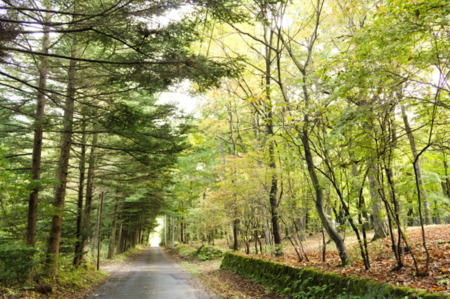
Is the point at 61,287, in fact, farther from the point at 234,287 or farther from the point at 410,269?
the point at 410,269

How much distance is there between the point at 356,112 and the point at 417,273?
3034mm

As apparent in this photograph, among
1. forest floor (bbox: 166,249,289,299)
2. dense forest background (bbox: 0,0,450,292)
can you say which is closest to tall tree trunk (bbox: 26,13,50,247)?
dense forest background (bbox: 0,0,450,292)

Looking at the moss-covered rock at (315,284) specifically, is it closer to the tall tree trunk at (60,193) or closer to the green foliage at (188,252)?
the tall tree trunk at (60,193)

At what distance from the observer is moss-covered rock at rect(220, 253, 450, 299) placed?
4324 millimetres

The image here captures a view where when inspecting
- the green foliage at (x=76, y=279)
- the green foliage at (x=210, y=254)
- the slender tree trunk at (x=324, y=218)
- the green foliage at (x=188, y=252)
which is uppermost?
the slender tree trunk at (x=324, y=218)

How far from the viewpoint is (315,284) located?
6305 mm

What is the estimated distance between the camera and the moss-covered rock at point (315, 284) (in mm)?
4324

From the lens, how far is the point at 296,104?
274 inches

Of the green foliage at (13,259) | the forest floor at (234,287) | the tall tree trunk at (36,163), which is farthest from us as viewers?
the forest floor at (234,287)

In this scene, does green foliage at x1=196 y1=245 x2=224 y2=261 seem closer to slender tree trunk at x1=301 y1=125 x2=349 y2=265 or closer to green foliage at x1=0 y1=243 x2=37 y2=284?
slender tree trunk at x1=301 y1=125 x2=349 y2=265

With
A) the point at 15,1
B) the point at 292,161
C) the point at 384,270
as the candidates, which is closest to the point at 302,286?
the point at 384,270

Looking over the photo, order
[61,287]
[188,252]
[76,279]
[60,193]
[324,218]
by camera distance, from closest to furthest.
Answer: [324,218] < [61,287] < [60,193] < [76,279] < [188,252]

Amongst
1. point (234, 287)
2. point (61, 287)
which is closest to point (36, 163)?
point (61, 287)

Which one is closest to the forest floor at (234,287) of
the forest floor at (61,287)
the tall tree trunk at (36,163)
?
the forest floor at (61,287)
